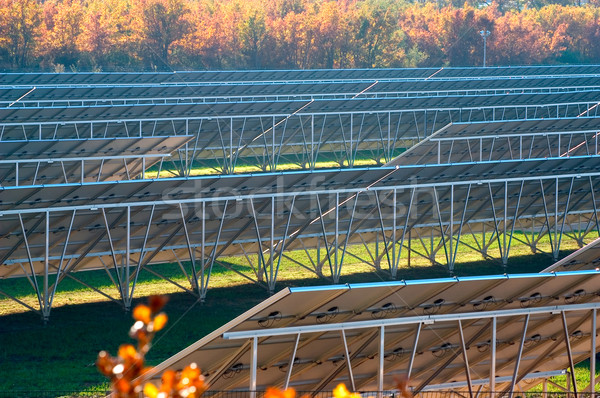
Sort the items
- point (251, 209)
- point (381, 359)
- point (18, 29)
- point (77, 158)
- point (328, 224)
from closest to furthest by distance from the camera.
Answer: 1. point (381, 359)
2. point (251, 209)
3. point (328, 224)
4. point (77, 158)
5. point (18, 29)

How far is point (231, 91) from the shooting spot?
130 feet

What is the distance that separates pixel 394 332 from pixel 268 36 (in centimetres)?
5954

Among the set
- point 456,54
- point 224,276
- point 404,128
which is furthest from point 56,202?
point 456,54

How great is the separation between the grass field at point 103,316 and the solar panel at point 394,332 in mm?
3718

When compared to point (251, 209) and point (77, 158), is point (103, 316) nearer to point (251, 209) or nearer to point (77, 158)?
point (251, 209)

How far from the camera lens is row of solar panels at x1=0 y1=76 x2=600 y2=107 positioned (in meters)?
34.7

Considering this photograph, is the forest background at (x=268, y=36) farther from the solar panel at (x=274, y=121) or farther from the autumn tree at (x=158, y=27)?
the solar panel at (x=274, y=121)

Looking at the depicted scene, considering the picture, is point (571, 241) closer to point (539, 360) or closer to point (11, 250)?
point (539, 360)

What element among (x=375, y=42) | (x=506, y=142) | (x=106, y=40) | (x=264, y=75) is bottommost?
(x=506, y=142)

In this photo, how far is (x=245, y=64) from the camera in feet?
221

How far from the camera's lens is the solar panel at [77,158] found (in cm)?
2102

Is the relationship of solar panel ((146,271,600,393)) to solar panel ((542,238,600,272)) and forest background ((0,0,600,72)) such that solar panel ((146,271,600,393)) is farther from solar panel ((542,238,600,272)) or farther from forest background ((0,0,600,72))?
forest background ((0,0,600,72))

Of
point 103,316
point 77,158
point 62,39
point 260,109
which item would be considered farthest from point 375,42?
point 103,316

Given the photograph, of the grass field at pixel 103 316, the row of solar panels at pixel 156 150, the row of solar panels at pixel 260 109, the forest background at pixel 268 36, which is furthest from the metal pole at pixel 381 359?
the forest background at pixel 268 36
